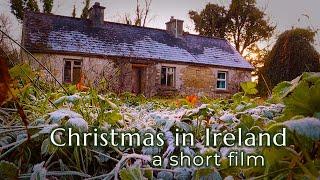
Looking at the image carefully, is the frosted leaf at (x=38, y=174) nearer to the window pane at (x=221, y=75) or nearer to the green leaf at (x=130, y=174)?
the green leaf at (x=130, y=174)

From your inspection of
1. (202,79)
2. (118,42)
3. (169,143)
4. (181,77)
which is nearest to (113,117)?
(169,143)

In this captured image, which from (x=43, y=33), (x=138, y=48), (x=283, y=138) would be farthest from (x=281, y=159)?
(x=138, y=48)

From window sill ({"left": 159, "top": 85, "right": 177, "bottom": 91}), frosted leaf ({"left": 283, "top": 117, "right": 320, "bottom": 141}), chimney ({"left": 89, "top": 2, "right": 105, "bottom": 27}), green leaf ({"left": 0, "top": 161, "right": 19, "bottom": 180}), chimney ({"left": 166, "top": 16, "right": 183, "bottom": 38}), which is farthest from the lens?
chimney ({"left": 166, "top": 16, "right": 183, "bottom": 38})

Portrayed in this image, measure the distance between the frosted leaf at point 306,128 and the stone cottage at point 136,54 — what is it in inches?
591

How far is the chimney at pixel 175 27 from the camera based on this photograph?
21.6 m

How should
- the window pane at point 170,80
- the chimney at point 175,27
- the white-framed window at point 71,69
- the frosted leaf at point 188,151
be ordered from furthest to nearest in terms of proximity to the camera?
the chimney at point 175,27 < the window pane at point 170,80 < the white-framed window at point 71,69 < the frosted leaf at point 188,151

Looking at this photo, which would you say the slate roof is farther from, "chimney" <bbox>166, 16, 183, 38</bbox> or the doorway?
the doorway

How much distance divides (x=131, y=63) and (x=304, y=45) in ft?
26.9

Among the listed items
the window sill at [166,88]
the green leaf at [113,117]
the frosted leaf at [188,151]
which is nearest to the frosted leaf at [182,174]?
the frosted leaf at [188,151]

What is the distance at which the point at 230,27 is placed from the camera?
102ft

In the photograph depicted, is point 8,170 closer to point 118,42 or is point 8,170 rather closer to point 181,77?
point 118,42

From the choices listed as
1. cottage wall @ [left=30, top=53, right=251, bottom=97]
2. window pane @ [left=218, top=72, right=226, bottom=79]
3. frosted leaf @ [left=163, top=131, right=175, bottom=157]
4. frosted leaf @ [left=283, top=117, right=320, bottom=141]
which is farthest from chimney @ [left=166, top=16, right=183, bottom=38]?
frosted leaf @ [left=283, top=117, right=320, bottom=141]

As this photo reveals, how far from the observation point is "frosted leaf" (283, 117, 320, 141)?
0.52m

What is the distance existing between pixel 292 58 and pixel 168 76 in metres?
7.26
